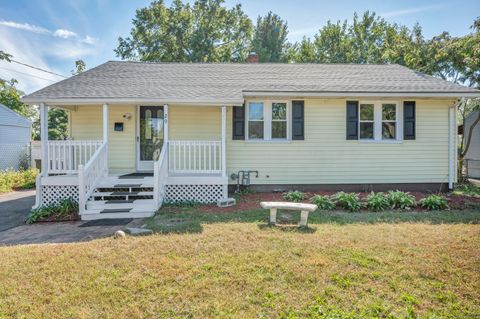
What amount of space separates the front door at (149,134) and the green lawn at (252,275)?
4.49 m

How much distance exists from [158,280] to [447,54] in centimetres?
1668

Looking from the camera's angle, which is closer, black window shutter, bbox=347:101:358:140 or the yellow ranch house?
the yellow ranch house

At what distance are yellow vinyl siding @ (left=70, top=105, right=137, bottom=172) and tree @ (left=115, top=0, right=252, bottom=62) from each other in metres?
18.0

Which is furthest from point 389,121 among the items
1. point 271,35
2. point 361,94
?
point 271,35

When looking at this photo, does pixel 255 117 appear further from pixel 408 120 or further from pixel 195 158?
pixel 408 120

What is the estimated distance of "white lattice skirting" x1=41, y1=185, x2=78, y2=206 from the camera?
302 inches

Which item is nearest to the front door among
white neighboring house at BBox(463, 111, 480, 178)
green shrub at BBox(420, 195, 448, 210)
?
green shrub at BBox(420, 195, 448, 210)

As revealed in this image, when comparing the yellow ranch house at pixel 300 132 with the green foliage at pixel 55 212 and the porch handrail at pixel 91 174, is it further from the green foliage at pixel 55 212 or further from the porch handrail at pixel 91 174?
the green foliage at pixel 55 212

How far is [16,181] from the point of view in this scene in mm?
13188

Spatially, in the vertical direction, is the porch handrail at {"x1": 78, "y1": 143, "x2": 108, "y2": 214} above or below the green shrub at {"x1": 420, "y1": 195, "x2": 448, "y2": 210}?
above

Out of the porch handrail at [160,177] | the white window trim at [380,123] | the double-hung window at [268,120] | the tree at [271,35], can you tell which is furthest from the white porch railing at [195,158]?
the tree at [271,35]

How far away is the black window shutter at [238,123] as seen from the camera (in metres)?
9.20

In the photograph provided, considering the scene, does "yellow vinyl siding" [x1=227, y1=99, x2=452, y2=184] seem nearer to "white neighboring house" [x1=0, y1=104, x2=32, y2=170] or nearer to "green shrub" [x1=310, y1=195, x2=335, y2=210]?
"green shrub" [x1=310, y1=195, x2=335, y2=210]

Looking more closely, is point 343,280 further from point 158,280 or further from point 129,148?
point 129,148
